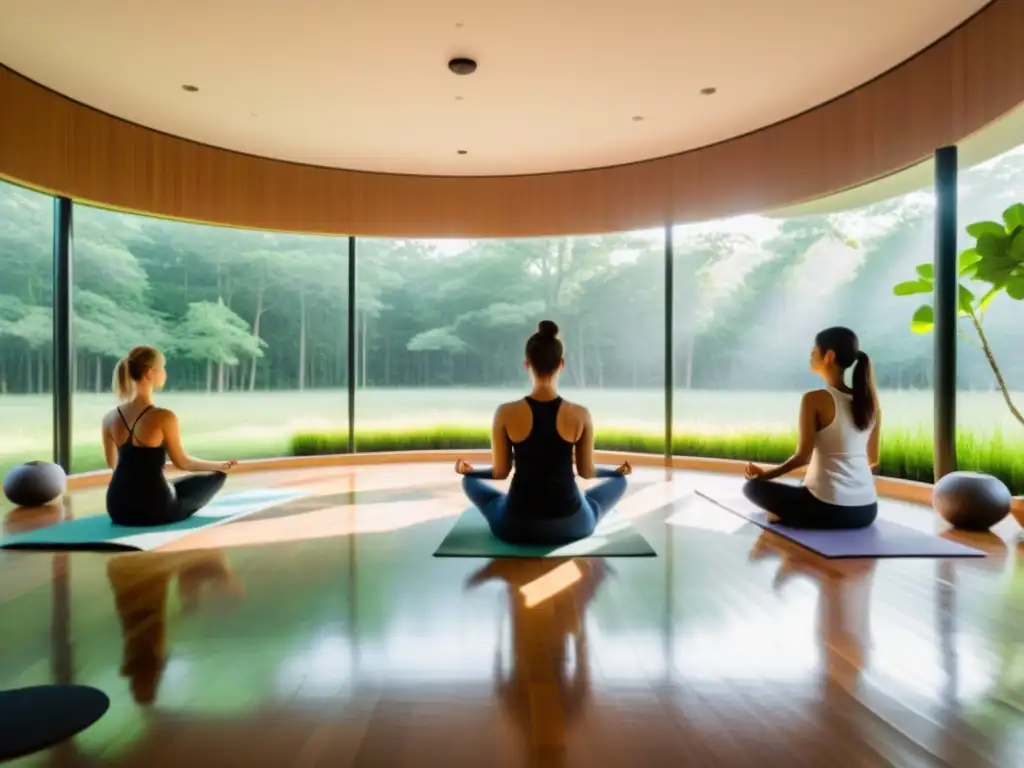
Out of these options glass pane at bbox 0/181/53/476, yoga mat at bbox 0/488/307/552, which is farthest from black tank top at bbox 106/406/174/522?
glass pane at bbox 0/181/53/476

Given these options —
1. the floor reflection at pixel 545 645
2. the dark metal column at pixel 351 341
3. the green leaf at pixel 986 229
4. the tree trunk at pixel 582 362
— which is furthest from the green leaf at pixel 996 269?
the tree trunk at pixel 582 362

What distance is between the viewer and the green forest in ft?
29.2

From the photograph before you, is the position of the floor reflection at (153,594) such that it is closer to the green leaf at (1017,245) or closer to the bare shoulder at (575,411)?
the bare shoulder at (575,411)

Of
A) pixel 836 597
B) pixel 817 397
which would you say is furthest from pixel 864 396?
pixel 836 597

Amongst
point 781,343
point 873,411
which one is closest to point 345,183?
point 873,411

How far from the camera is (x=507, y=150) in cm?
577

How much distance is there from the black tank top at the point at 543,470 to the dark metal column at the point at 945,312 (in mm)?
2632

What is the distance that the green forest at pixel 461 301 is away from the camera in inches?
351

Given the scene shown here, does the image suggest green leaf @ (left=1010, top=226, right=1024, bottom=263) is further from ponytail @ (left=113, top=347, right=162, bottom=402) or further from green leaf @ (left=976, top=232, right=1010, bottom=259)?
ponytail @ (left=113, top=347, right=162, bottom=402)

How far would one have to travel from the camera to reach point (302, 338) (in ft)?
31.7

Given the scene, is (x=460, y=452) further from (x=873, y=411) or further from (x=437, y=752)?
(x=437, y=752)

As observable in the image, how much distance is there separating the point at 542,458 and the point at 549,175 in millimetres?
4364

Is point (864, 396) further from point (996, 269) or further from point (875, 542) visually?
point (996, 269)

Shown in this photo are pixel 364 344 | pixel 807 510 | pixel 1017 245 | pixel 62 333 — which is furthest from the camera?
pixel 364 344
